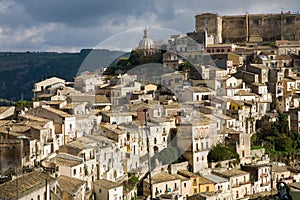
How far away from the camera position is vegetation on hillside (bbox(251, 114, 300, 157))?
104 feet

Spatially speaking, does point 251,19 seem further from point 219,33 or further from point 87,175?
point 87,175

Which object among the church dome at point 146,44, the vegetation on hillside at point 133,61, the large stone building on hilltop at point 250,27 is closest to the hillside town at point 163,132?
the church dome at point 146,44

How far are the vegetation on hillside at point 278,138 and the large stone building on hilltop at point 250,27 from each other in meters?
19.1

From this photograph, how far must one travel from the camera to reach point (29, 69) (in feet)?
299

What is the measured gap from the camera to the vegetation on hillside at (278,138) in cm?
3173

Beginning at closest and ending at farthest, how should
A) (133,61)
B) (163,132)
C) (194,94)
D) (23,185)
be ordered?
(23,185)
(163,132)
(194,94)
(133,61)

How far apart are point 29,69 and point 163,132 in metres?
68.0

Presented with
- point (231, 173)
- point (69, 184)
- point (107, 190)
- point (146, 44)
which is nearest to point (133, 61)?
point (146, 44)

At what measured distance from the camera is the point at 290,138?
32.5 m

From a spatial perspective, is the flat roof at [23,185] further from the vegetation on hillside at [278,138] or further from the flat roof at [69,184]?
the vegetation on hillside at [278,138]

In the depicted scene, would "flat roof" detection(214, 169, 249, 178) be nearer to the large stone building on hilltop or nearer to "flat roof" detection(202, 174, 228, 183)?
"flat roof" detection(202, 174, 228, 183)

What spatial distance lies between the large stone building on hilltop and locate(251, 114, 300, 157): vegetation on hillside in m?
19.1

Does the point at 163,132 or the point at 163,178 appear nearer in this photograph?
the point at 163,178

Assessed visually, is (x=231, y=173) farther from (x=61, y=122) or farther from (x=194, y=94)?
(x=61, y=122)
